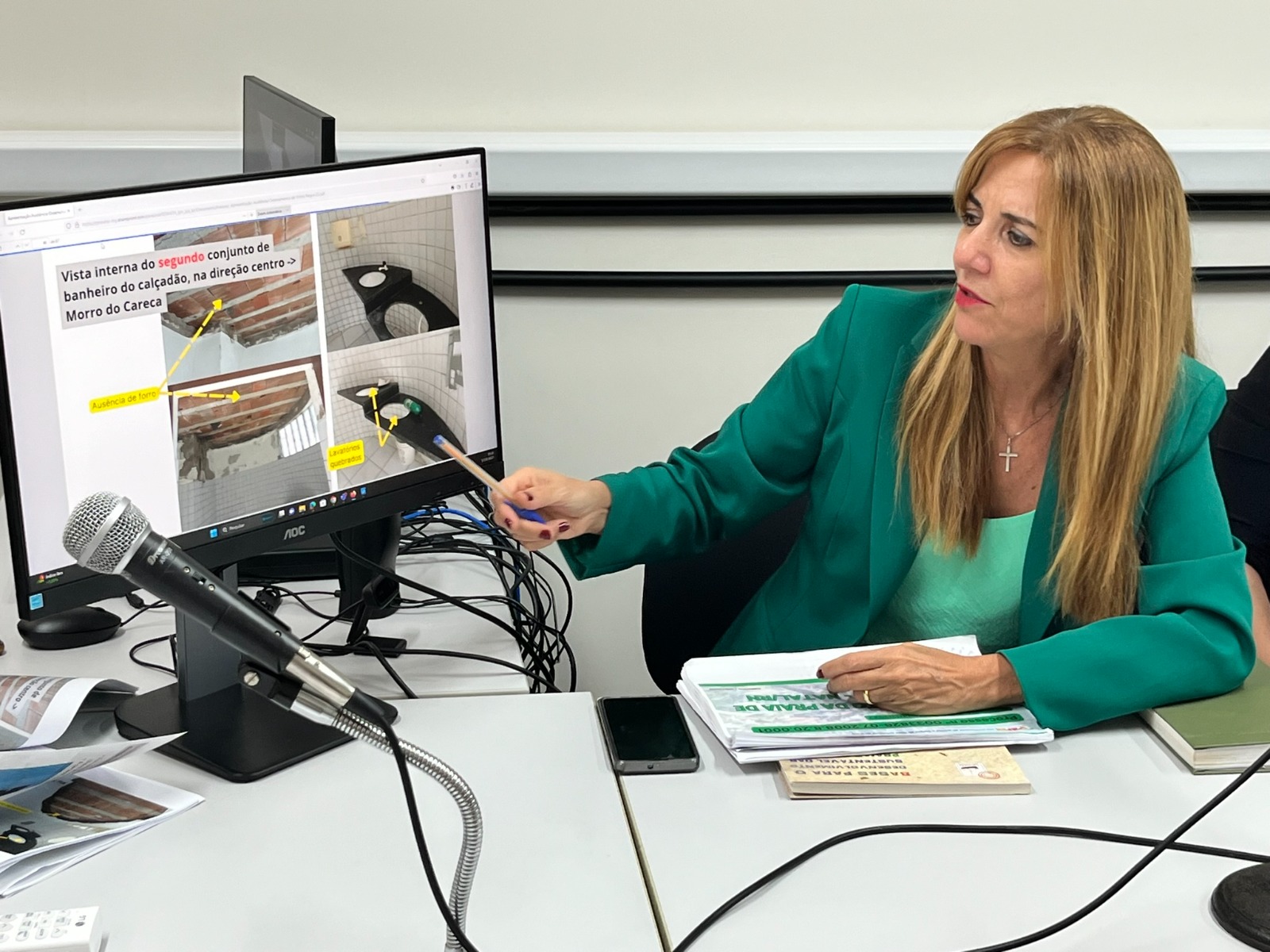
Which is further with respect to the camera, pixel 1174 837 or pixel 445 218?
pixel 445 218

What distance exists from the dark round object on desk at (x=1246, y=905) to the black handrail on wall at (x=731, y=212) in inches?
51.5

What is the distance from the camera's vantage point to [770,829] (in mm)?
1050

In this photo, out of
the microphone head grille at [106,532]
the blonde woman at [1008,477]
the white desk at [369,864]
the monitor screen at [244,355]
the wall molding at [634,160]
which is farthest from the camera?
the wall molding at [634,160]

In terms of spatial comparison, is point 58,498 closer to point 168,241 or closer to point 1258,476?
point 168,241

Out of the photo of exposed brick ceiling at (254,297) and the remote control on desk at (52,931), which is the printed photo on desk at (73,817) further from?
the photo of exposed brick ceiling at (254,297)

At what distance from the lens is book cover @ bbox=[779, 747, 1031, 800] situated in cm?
110

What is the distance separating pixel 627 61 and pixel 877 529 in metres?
0.98

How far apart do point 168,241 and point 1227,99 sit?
6.02ft

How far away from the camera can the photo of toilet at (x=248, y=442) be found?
112 centimetres

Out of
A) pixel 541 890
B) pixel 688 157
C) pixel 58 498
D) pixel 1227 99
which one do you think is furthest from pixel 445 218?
pixel 1227 99

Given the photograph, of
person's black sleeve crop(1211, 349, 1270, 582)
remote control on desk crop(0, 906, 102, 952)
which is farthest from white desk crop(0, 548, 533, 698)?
person's black sleeve crop(1211, 349, 1270, 582)

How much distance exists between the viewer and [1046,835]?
41.3 inches

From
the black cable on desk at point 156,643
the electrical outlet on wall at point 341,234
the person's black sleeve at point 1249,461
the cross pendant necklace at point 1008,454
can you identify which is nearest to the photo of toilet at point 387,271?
the electrical outlet on wall at point 341,234

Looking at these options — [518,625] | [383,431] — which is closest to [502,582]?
[518,625]
